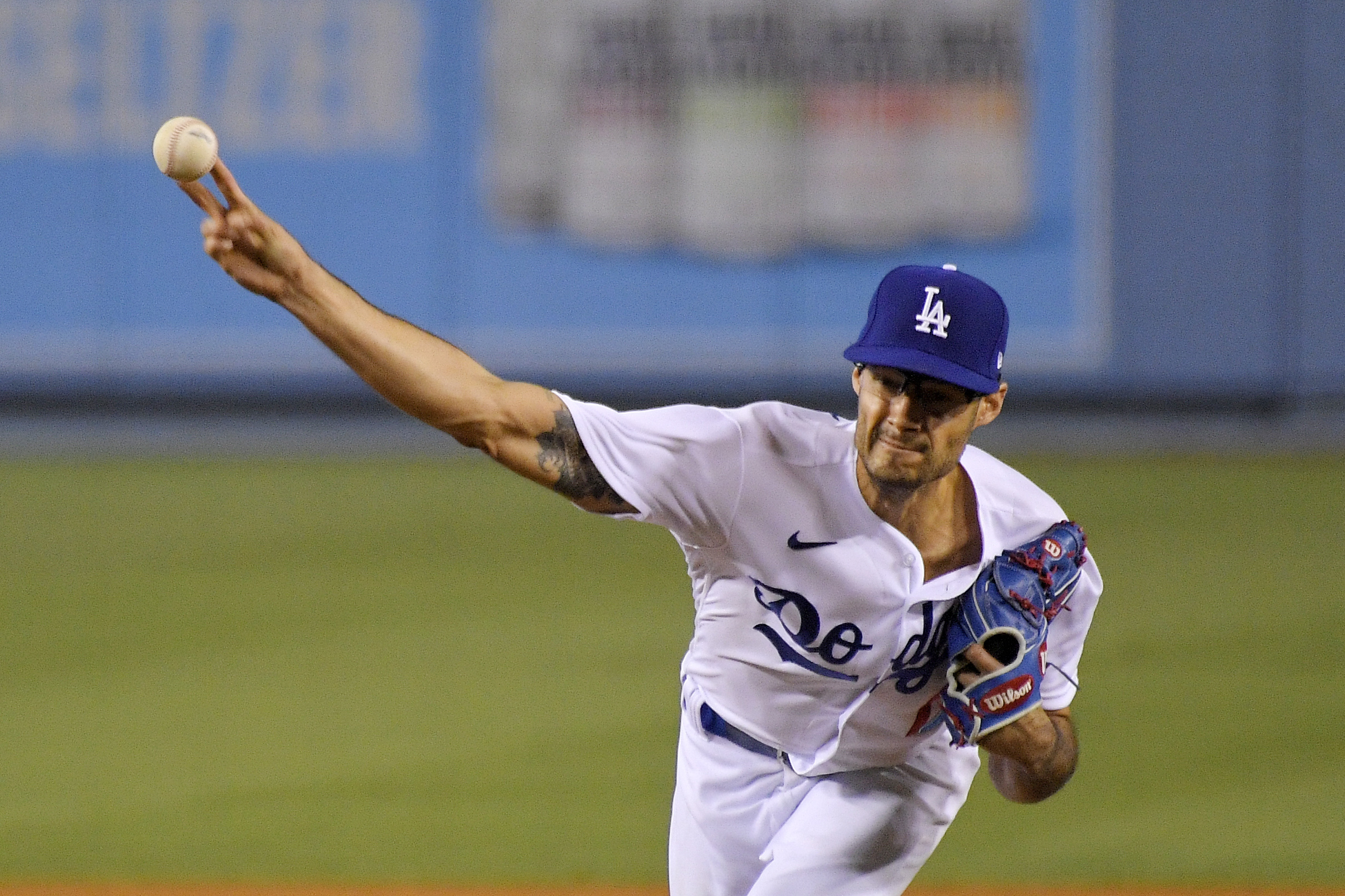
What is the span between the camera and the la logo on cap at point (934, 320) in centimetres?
299

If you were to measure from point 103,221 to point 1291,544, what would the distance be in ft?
34.6

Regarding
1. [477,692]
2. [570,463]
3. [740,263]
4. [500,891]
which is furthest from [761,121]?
[570,463]

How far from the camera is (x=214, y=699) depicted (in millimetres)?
7129

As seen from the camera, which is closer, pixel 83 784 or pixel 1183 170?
pixel 83 784

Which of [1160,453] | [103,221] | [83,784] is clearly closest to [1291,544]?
[1160,453]

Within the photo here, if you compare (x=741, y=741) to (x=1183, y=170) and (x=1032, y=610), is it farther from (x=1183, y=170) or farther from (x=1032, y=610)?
(x=1183, y=170)

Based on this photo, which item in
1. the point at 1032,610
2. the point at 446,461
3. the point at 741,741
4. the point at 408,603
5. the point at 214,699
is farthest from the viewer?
the point at 446,461

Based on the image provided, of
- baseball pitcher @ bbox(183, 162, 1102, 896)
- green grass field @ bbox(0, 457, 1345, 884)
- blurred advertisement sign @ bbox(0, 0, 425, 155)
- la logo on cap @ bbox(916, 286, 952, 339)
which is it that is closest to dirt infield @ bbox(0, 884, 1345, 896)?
green grass field @ bbox(0, 457, 1345, 884)

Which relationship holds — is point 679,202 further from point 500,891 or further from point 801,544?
point 801,544

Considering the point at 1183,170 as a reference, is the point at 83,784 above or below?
below

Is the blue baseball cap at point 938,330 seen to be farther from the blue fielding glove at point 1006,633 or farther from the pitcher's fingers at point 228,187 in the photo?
the pitcher's fingers at point 228,187

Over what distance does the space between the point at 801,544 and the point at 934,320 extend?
50cm

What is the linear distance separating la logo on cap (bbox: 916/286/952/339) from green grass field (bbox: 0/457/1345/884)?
276 cm

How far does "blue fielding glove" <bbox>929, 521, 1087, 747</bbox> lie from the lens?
303 centimetres
